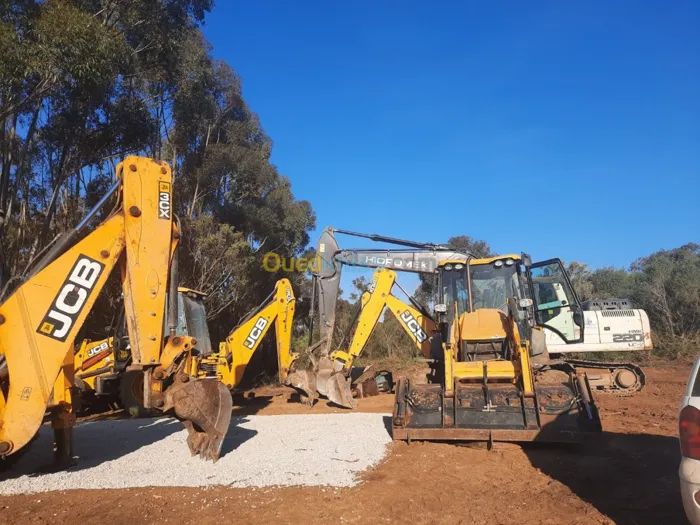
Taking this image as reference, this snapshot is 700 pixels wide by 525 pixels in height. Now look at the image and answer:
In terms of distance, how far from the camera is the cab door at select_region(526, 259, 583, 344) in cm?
1252

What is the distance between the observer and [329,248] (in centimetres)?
1459

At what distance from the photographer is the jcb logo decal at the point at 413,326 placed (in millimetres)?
13125

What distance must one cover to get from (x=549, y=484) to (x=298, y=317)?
20.6 m

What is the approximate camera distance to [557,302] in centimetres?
1289

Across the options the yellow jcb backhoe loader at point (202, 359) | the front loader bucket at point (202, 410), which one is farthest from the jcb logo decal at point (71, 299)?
the yellow jcb backhoe loader at point (202, 359)

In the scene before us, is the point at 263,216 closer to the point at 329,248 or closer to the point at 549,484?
the point at 329,248

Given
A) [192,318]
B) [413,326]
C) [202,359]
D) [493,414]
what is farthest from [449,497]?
[192,318]

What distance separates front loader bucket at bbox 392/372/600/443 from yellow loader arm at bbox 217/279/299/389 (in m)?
6.08

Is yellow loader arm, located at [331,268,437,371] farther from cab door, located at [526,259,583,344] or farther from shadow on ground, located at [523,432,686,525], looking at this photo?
shadow on ground, located at [523,432,686,525]

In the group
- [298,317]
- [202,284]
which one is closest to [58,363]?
[202,284]

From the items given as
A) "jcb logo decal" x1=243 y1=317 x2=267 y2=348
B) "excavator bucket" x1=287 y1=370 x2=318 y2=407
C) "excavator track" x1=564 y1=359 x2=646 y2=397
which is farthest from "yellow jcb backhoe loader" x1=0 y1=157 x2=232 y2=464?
"excavator track" x1=564 y1=359 x2=646 y2=397

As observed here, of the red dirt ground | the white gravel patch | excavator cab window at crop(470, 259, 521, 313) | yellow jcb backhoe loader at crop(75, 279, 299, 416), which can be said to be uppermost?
excavator cab window at crop(470, 259, 521, 313)

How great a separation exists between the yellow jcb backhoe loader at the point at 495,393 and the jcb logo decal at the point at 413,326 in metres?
3.68

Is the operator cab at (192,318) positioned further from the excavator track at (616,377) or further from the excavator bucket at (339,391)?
the excavator track at (616,377)
